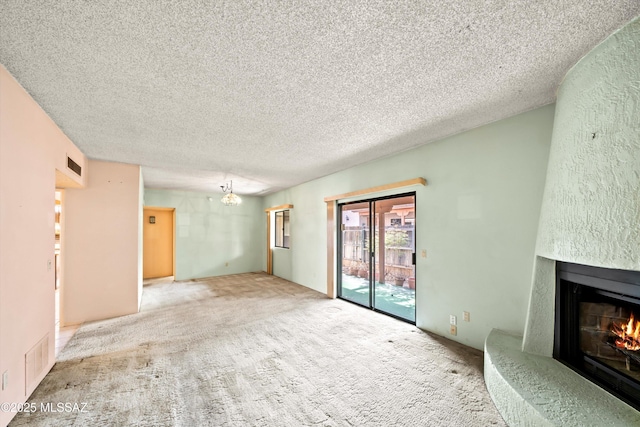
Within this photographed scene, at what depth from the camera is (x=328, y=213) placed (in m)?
5.21

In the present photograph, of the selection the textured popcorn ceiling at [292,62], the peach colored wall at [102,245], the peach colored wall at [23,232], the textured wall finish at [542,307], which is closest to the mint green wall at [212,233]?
the peach colored wall at [102,245]

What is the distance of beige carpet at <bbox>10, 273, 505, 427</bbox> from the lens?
1.91 m

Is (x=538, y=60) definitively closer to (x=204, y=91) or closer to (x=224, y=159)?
(x=204, y=91)

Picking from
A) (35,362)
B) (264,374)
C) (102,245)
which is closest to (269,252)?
(102,245)

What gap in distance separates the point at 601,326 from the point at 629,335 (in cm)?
15

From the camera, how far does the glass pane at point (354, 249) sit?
4.92 meters

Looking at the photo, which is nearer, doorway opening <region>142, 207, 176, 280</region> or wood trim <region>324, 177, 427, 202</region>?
wood trim <region>324, 177, 427, 202</region>

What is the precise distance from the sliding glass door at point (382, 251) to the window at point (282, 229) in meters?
2.36

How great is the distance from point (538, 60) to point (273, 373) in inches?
128

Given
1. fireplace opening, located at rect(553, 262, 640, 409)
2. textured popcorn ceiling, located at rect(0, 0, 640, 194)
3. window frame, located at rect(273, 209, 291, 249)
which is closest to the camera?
textured popcorn ceiling, located at rect(0, 0, 640, 194)

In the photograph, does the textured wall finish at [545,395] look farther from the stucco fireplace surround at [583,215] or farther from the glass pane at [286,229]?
the glass pane at [286,229]

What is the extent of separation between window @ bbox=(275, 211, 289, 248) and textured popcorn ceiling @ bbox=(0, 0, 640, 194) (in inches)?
169

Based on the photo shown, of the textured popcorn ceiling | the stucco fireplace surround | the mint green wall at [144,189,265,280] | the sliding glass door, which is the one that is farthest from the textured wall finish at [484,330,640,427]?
the mint green wall at [144,189,265,280]

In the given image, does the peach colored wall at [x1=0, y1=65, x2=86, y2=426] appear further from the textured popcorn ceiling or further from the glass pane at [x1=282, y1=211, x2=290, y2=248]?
the glass pane at [x1=282, y1=211, x2=290, y2=248]
